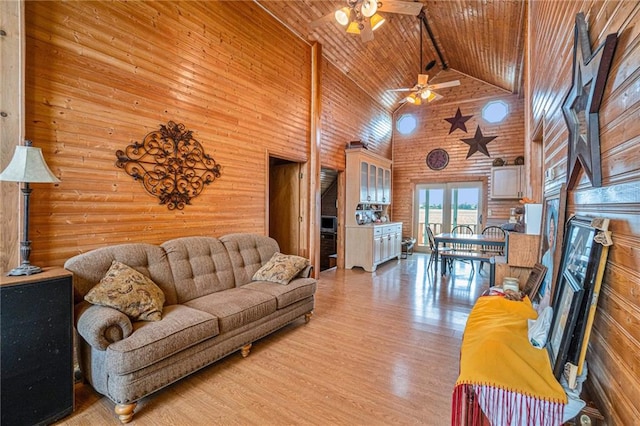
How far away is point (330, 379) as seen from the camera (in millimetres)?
2281

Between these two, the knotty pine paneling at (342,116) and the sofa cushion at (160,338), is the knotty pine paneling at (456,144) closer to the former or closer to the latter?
the knotty pine paneling at (342,116)

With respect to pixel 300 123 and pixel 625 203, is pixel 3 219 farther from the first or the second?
pixel 300 123

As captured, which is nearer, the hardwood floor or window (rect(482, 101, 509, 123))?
the hardwood floor

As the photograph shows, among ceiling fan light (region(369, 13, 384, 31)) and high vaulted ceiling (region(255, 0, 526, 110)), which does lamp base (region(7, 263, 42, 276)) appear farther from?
high vaulted ceiling (region(255, 0, 526, 110))

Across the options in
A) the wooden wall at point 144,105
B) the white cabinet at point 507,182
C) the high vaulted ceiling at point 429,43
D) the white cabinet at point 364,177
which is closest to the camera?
the wooden wall at point 144,105

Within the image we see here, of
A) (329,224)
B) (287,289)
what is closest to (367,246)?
(329,224)

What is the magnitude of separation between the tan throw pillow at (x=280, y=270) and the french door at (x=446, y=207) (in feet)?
18.3

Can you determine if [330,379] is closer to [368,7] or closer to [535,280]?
[535,280]

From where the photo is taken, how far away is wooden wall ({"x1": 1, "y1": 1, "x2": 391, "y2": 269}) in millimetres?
2344

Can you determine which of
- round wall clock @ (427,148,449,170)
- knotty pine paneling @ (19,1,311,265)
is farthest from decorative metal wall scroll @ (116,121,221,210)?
round wall clock @ (427,148,449,170)

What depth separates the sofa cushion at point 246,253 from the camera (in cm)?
332

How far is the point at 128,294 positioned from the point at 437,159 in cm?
775

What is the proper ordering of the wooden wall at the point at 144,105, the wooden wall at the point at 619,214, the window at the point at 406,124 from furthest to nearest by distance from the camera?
the window at the point at 406,124
the wooden wall at the point at 144,105
the wooden wall at the point at 619,214

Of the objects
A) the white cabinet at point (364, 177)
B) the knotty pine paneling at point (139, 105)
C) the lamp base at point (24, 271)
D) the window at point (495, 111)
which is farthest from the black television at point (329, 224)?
the lamp base at point (24, 271)
